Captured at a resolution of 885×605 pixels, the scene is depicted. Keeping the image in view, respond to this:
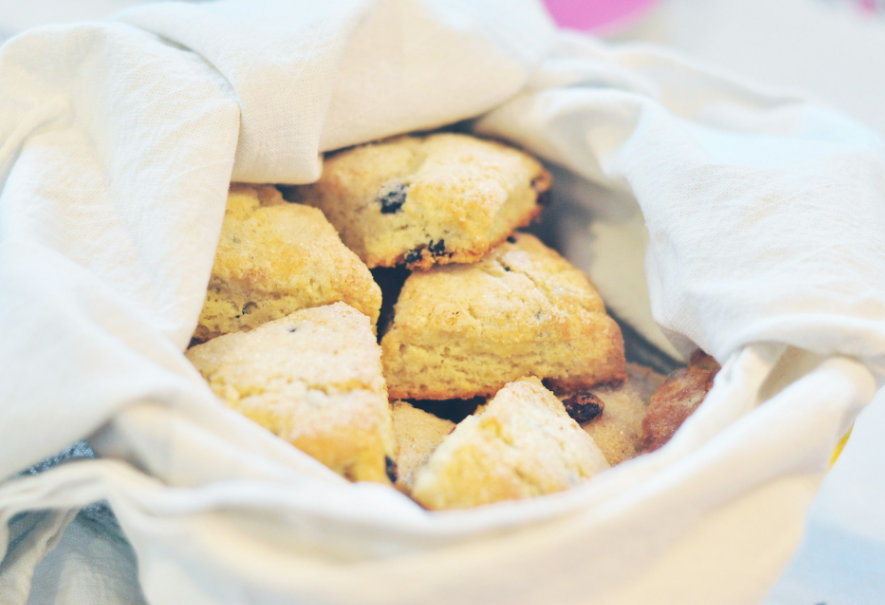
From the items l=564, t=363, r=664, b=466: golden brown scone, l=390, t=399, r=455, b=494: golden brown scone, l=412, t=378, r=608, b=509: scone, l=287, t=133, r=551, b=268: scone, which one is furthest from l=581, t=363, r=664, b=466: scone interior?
l=287, t=133, r=551, b=268: scone

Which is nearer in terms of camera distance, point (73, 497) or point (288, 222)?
point (73, 497)

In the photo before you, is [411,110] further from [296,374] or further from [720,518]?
[720,518]

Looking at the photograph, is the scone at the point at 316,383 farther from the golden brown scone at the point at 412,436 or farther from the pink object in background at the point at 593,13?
the pink object in background at the point at 593,13

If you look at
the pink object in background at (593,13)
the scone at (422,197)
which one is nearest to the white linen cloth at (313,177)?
the scone at (422,197)

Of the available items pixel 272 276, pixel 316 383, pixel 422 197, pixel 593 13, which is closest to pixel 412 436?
pixel 316 383

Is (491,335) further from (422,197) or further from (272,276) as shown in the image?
(272,276)

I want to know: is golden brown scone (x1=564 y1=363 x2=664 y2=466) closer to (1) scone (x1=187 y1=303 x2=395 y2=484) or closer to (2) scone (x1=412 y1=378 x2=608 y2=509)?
(2) scone (x1=412 y1=378 x2=608 y2=509)

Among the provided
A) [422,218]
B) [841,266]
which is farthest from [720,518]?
[422,218]

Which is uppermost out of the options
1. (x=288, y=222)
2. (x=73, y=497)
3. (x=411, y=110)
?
(x=411, y=110)
